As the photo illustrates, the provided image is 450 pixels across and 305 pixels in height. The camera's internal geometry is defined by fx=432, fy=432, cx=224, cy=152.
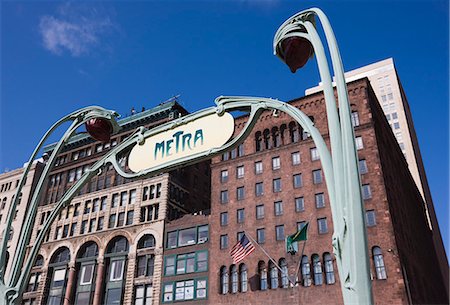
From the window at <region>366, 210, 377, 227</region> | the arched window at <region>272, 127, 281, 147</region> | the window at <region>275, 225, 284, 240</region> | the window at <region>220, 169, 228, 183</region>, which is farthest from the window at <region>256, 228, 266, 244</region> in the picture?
the window at <region>366, 210, 377, 227</region>

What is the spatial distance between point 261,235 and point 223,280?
6.85 meters

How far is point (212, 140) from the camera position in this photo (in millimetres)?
6676

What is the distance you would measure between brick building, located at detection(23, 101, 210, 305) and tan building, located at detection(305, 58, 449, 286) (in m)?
56.5

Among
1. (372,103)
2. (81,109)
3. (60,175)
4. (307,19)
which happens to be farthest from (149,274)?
(307,19)

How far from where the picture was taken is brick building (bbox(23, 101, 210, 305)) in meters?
55.9

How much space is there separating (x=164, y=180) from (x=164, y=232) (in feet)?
24.5

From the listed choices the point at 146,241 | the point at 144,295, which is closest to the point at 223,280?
the point at 144,295

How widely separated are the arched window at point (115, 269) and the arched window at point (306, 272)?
78.7 ft

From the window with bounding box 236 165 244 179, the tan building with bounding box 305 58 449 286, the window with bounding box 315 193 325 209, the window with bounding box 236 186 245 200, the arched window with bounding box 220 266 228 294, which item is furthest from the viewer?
the tan building with bounding box 305 58 449 286

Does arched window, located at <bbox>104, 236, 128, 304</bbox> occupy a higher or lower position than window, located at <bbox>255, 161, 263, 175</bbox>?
lower

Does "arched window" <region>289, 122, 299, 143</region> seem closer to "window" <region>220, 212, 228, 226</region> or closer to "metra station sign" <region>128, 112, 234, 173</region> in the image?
"window" <region>220, 212, 228, 226</region>

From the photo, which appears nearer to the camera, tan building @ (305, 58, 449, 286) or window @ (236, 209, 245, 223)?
window @ (236, 209, 245, 223)

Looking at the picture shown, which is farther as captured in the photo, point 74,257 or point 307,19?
point 74,257

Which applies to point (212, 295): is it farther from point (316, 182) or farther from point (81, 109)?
point (81, 109)
